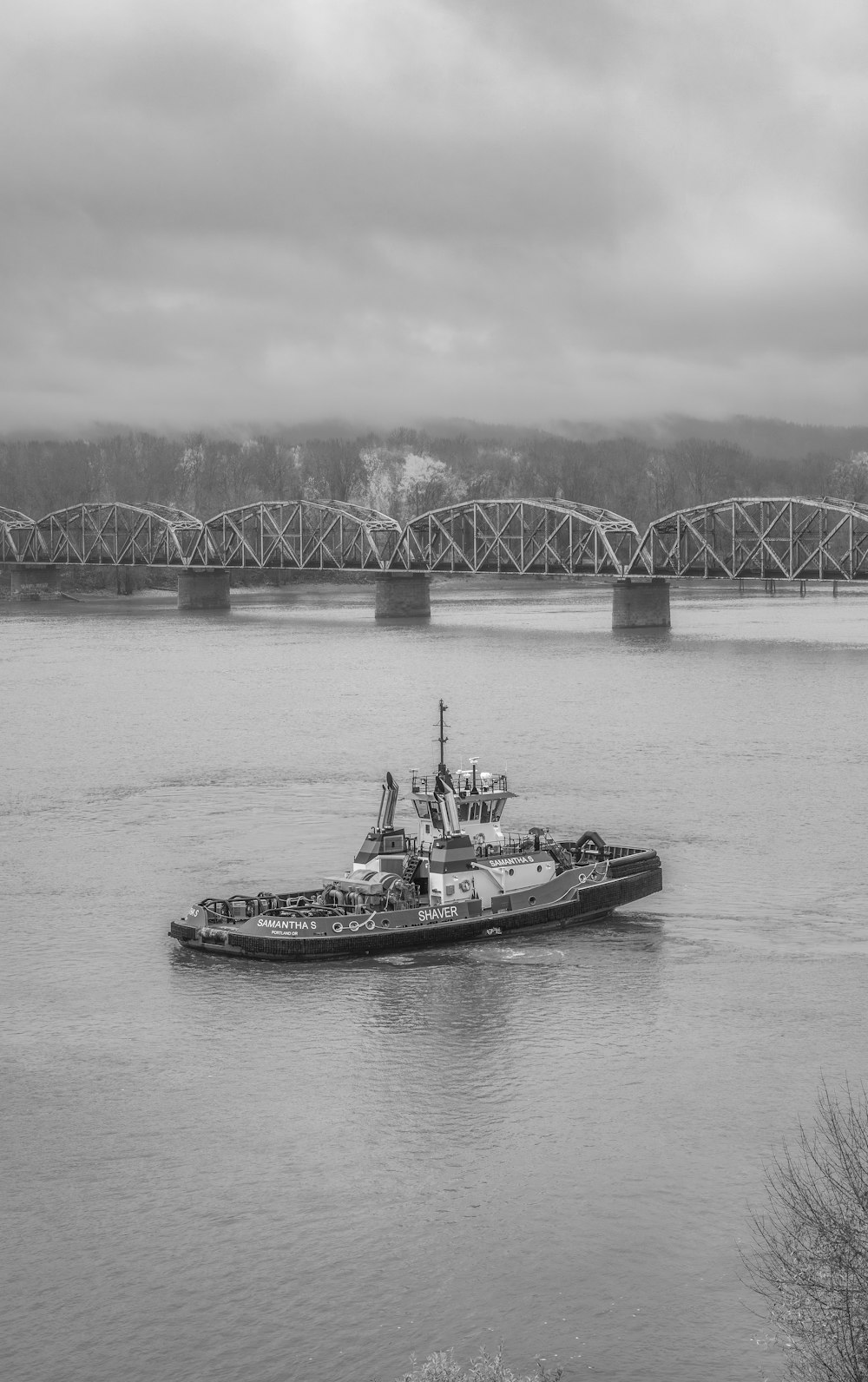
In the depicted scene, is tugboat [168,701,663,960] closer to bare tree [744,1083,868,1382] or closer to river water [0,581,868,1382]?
river water [0,581,868,1382]

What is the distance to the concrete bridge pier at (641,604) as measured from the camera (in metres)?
180

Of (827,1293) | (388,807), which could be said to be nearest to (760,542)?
(388,807)

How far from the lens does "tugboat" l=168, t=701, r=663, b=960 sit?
4388 centimetres

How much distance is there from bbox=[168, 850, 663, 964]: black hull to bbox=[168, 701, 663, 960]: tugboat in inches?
1.1

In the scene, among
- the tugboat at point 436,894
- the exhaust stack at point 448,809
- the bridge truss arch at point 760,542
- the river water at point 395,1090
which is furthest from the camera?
the bridge truss arch at point 760,542

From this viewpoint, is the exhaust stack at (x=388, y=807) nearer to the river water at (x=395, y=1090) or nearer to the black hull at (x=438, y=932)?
the black hull at (x=438, y=932)

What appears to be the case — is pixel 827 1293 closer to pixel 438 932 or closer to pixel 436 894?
pixel 438 932

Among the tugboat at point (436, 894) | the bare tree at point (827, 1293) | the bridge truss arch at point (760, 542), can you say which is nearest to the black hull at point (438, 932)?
the tugboat at point (436, 894)

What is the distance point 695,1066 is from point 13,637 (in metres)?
156

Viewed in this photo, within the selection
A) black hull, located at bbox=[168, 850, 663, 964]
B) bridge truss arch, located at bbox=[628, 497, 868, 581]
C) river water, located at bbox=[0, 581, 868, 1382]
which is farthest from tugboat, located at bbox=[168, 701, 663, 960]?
bridge truss arch, located at bbox=[628, 497, 868, 581]

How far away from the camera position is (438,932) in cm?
4478

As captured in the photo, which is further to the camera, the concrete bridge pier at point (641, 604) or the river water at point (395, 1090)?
the concrete bridge pier at point (641, 604)

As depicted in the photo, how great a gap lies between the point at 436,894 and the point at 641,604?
455 ft

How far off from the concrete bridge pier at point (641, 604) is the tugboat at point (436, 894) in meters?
131
